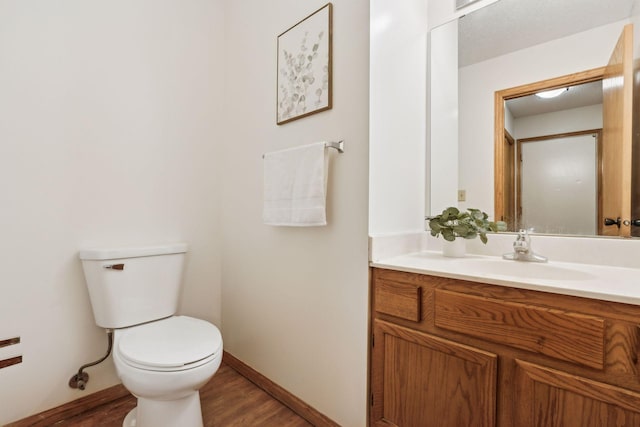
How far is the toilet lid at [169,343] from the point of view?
1066 mm

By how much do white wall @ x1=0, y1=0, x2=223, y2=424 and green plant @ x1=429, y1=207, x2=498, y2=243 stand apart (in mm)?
1365

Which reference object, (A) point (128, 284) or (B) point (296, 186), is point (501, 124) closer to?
(B) point (296, 186)

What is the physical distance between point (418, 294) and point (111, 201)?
1.49 metres

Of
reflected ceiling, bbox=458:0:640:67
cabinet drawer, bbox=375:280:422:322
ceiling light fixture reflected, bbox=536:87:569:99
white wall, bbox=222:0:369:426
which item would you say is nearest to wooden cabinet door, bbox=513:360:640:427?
cabinet drawer, bbox=375:280:422:322

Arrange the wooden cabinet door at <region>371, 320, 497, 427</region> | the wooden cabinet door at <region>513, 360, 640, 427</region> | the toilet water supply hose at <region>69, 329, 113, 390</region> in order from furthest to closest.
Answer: the toilet water supply hose at <region>69, 329, 113, 390</region>, the wooden cabinet door at <region>371, 320, 497, 427</region>, the wooden cabinet door at <region>513, 360, 640, 427</region>

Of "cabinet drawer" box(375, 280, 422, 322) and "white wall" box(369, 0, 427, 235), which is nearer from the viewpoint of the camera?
"cabinet drawer" box(375, 280, 422, 322)

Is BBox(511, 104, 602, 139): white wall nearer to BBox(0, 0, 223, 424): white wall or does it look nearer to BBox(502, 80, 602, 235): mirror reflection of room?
BBox(502, 80, 602, 235): mirror reflection of room

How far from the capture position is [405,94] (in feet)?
4.58

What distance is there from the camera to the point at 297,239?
4.76ft

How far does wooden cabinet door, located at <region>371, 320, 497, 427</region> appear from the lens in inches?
34.9

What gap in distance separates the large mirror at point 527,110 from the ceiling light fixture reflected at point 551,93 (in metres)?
0.01

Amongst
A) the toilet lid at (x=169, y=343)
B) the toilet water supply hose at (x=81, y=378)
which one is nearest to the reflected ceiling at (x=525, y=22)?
the toilet lid at (x=169, y=343)

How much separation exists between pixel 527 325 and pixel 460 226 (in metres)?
0.51

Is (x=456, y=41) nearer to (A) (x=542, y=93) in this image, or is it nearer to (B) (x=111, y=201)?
(A) (x=542, y=93)
